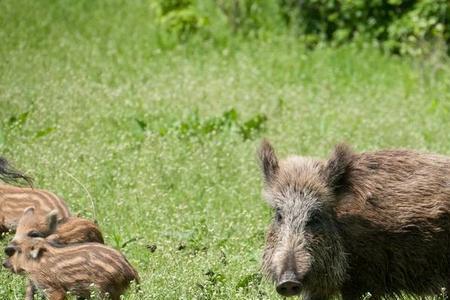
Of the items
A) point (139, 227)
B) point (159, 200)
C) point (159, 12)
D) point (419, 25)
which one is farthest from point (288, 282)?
point (159, 12)

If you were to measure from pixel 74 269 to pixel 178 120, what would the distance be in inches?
187

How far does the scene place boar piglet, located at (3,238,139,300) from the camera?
256 inches

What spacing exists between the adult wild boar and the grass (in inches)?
24.0

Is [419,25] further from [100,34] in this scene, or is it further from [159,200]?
[159,200]

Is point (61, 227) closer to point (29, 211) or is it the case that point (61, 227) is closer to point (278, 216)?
point (29, 211)

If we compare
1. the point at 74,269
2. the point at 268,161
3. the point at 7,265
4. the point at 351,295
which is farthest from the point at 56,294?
the point at 351,295

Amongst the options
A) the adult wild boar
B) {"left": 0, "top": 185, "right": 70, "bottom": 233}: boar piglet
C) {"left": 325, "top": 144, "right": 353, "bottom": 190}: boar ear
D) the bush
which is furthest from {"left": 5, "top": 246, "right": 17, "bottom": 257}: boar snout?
the bush

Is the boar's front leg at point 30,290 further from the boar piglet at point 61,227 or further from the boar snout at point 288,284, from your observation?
the boar snout at point 288,284

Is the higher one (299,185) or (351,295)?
(299,185)

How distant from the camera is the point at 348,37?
1469cm

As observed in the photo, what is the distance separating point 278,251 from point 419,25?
790 centimetres

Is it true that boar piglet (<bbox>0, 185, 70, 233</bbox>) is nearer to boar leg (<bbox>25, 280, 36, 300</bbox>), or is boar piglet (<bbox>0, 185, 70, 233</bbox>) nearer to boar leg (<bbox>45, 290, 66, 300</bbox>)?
boar leg (<bbox>25, 280, 36, 300</bbox>)

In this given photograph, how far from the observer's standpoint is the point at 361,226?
6.52m

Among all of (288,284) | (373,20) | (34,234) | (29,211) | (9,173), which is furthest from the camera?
(373,20)
